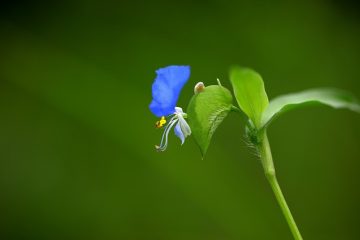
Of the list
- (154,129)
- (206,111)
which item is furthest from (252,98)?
(154,129)

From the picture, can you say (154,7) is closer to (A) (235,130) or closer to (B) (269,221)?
(A) (235,130)

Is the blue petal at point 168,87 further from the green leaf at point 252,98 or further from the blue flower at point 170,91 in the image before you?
the green leaf at point 252,98

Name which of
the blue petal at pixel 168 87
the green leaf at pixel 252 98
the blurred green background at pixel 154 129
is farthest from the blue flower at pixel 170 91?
the blurred green background at pixel 154 129

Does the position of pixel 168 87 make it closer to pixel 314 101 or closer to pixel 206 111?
pixel 206 111

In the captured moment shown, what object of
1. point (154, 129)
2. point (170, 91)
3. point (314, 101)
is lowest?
point (314, 101)

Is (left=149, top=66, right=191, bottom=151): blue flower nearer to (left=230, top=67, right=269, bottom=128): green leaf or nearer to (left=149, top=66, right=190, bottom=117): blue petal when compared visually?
(left=149, top=66, right=190, bottom=117): blue petal

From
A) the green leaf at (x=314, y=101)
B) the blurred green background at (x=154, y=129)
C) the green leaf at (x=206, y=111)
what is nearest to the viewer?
the green leaf at (x=314, y=101)
